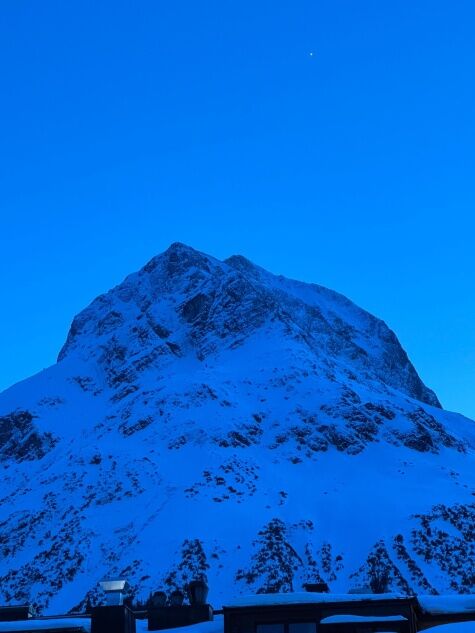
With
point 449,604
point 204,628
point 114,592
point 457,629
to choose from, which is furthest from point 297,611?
point 457,629

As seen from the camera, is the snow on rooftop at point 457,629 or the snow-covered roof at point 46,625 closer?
the snow on rooftop at point 457,629

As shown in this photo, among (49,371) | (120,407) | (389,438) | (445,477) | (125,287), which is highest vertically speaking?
(125,287)

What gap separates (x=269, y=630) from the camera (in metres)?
27.4

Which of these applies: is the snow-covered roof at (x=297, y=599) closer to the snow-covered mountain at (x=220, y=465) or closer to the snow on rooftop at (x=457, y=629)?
the snow on rooftop at (x=457, y=629)

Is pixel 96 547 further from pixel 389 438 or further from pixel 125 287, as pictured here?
pixel 125 287

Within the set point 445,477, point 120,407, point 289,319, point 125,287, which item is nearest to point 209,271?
point 125,287

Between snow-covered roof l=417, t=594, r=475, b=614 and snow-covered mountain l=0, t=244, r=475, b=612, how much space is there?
744cm

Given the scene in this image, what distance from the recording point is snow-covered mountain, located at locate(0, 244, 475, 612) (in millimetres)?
82000

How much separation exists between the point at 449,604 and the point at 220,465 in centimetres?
7189

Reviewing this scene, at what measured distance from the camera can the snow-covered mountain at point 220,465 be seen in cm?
8200

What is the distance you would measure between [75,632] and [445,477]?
84.1m

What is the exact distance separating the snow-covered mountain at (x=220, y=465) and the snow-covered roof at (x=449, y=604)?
24.4 feet

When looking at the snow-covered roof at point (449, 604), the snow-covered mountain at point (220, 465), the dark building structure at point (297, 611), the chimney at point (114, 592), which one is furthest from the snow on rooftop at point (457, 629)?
the snow-covered mountain at point (220, 465)

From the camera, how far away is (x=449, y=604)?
29875mm
